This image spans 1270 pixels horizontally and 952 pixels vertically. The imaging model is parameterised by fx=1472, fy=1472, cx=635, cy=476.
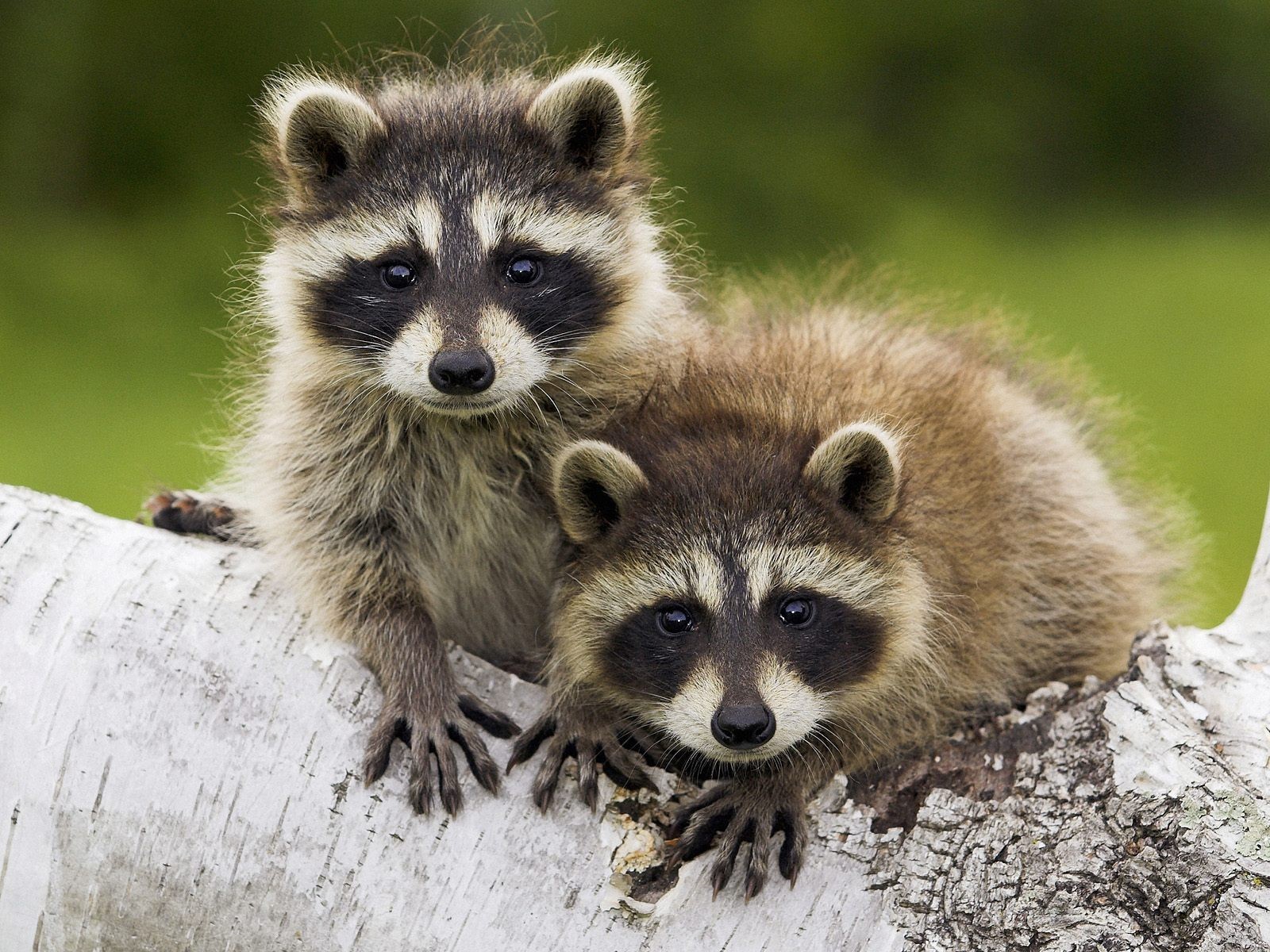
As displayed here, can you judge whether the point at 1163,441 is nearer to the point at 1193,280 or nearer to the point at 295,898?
the point at 1193,280

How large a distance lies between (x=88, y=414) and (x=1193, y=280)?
5455 millimetres

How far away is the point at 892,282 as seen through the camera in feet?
14.1

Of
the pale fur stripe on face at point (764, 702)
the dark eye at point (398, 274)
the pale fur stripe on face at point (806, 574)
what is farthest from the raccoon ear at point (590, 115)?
the pale fur stripe on face at point (764, 702)

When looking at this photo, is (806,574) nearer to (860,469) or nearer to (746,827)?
(860,469)

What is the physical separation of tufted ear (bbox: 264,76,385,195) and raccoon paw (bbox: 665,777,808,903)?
4.78 ft

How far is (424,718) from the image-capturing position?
2727 mm

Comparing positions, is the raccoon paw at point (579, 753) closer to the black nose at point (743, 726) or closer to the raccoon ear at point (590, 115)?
the black nose at point (743, 726)

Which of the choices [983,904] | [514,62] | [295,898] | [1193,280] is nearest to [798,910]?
[983,904]

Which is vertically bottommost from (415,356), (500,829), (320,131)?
(500,829)

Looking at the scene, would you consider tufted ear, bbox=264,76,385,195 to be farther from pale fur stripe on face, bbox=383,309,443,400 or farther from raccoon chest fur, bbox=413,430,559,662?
raccoon chest fur, bbox=413,430,559,662

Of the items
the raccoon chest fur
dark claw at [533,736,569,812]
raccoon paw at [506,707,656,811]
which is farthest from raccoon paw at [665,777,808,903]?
the raccoon chest fur

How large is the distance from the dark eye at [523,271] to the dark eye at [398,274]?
0.64 feet

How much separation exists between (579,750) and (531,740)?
0.11 metres

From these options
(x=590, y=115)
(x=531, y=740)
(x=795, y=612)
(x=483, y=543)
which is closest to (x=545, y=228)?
(x=590, y=115)
